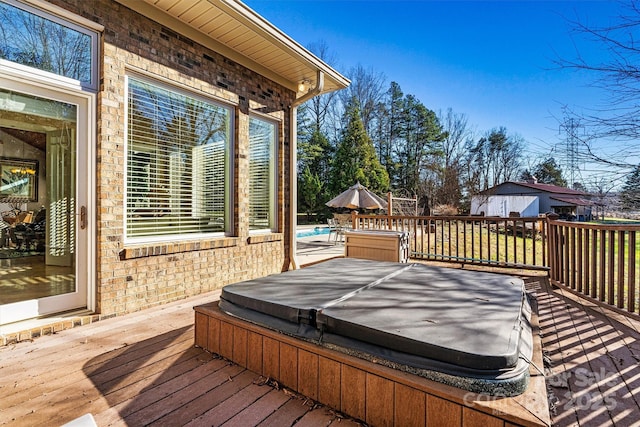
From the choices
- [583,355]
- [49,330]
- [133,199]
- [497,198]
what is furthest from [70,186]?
[497,198]

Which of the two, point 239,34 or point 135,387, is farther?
point 239,34

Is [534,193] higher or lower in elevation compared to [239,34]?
lower

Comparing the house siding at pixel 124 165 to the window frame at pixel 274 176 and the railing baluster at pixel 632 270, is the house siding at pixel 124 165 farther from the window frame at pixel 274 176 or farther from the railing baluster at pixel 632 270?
the railing baluster at pixel 632 270

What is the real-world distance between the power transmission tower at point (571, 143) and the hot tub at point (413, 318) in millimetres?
2732

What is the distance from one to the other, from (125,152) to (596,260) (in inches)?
202

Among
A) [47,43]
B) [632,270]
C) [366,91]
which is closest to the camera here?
[47,43]

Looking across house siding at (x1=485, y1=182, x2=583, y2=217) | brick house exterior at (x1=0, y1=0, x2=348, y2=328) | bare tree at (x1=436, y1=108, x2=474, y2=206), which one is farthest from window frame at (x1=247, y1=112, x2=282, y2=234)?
house siding at (x1=485, y1=182, x2=583, y2=217)

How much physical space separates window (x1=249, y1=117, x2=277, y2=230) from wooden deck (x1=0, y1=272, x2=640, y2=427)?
2302mm

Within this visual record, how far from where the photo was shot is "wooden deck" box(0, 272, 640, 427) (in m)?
1.55

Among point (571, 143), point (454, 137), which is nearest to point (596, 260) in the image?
point (571, 143)

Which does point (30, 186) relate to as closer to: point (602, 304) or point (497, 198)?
point (602, 304)

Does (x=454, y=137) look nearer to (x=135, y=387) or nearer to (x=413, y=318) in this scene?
(x=413, y=318)

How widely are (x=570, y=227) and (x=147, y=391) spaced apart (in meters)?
4.77

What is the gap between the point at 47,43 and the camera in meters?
2.62
